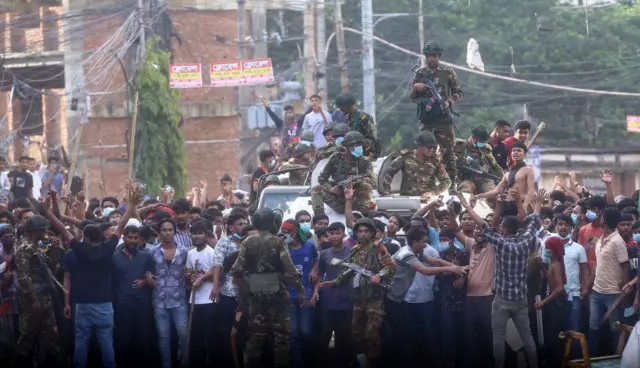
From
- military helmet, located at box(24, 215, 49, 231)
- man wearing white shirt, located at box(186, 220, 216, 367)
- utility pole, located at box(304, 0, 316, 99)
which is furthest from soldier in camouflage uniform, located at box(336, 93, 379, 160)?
utility pole, located at box(304, 0, 316, 99)

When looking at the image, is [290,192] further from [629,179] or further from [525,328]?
[629,179]

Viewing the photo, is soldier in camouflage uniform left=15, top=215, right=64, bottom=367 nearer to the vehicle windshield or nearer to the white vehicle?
the white vehicle

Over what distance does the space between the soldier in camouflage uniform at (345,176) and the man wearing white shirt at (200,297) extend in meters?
1.53

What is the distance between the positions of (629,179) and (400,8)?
904 cm

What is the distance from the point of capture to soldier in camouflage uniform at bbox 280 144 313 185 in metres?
17.2

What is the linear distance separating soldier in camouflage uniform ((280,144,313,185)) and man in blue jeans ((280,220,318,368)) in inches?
135

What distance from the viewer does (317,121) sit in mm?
19234

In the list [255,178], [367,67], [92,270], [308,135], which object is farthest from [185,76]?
[92,270]

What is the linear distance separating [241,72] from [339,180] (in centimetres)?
1693

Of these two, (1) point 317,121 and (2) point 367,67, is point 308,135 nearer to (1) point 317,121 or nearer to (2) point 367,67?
(1) point 317,121

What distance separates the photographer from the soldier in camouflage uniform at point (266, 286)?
41.4ft

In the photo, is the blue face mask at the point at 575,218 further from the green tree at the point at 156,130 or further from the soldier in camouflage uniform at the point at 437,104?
the green tree at the point at 156,130

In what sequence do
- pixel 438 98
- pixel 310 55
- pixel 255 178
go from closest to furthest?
pixel 438 98 → pixel 255 178 → pixel 310 55

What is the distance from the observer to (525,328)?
12625mm
